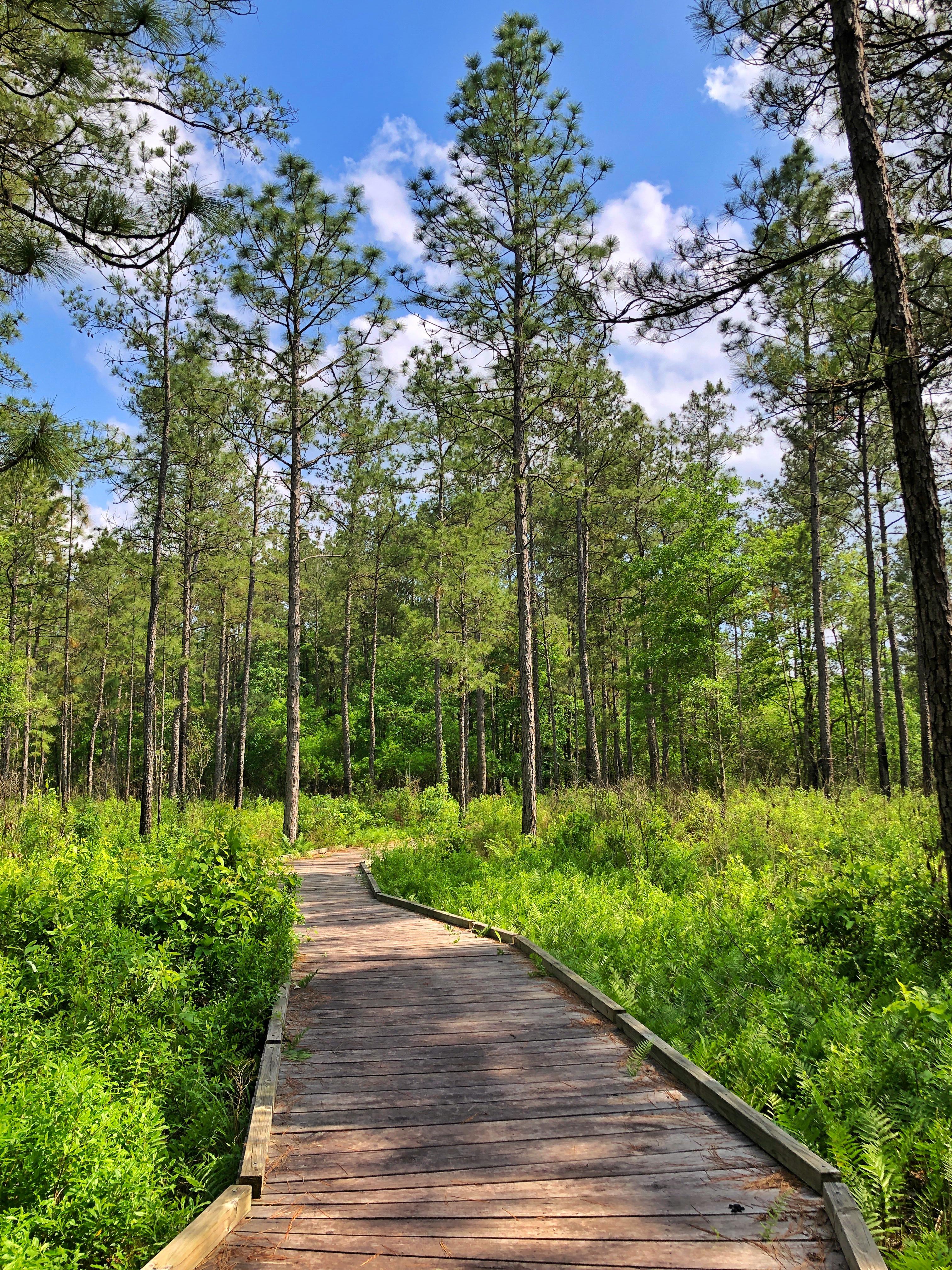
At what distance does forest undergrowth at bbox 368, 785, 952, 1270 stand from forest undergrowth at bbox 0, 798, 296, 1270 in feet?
9.02

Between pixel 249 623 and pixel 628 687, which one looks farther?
pixel 628 687

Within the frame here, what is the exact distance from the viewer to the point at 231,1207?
110 inches

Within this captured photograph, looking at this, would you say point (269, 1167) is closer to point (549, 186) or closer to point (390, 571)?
point (549, 186)

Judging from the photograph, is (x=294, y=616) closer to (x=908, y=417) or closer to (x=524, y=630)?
(x=524, y=630)

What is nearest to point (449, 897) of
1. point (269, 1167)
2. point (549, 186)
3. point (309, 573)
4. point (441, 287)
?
point (269, 1167)

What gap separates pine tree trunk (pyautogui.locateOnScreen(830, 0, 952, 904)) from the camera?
5164 millimetres

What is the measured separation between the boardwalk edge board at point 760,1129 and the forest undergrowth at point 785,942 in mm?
140

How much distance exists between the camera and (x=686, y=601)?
62.0 feet

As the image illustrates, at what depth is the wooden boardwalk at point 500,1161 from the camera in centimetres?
252

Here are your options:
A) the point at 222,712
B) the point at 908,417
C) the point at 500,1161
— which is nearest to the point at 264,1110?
the point at 500,1161

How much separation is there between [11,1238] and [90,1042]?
5.99 feet

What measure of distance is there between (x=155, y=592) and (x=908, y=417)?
527 inches

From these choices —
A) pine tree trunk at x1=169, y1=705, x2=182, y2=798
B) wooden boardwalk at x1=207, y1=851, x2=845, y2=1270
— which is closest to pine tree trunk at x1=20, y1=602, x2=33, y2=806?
pine tree trunk at x1=169, y1=705, x2=182, y2=798

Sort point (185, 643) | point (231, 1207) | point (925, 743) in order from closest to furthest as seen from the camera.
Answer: point (231, 1207) → point (925, 743) → point (185, 643)
